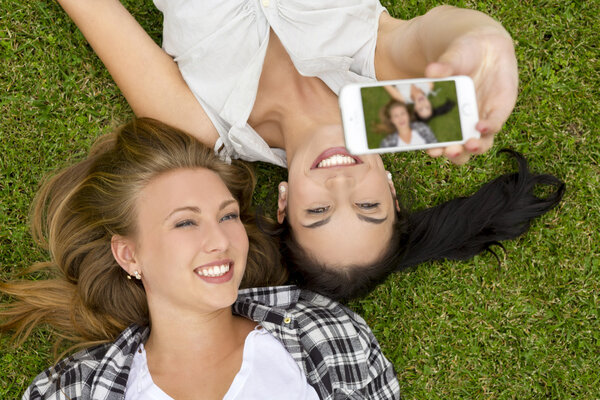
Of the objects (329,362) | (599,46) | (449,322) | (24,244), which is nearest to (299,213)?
(329,362)

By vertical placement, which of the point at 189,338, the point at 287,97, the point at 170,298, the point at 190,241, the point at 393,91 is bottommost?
the point at 189,338

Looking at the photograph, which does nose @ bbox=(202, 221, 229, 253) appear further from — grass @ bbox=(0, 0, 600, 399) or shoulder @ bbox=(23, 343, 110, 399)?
shoulder @ bbox=(23, 343, 110, 399)

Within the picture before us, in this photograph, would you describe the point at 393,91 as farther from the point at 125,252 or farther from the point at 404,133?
the point at 125,252

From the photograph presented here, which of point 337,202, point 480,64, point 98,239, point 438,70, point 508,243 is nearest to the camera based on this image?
point 438,70

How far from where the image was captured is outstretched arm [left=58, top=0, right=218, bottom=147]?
3.40 m

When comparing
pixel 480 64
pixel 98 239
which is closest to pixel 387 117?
pixel 480 64

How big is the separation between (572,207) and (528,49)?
1.26 metres

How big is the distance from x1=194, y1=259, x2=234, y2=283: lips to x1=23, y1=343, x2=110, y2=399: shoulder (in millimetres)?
1051

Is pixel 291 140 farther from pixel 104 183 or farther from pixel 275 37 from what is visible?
pixel 104 183

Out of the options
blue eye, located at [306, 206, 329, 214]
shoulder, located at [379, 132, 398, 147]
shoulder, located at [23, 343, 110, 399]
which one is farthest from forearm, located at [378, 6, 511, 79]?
shoulder, located at [23, 343, 110, 399]

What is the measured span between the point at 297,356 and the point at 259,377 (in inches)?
11.0

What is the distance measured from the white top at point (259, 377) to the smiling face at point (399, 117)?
1.95 m

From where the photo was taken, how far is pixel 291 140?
133 inches

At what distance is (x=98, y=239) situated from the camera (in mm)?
3592
